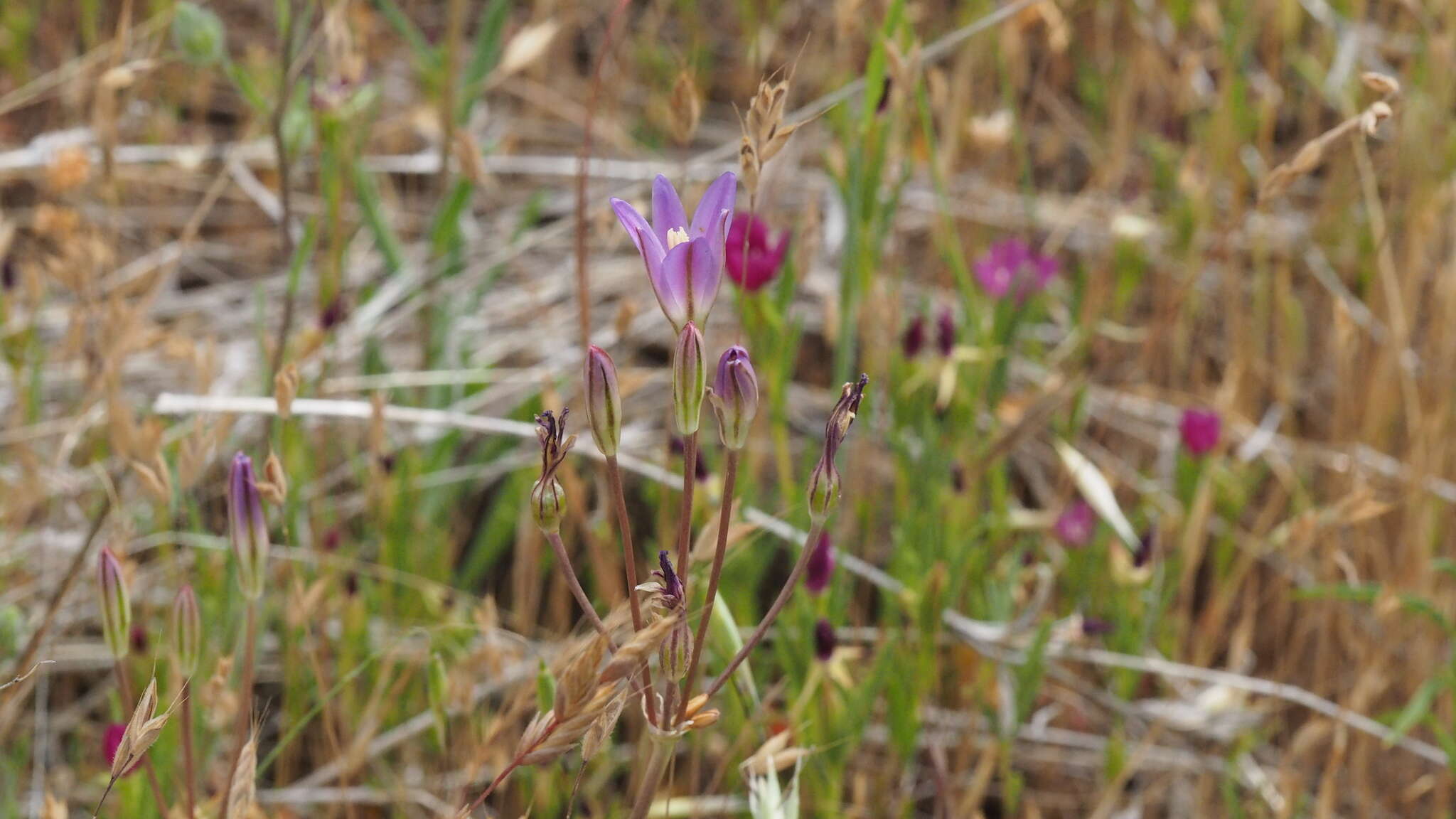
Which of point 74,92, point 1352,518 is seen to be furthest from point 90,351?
point 1352,518

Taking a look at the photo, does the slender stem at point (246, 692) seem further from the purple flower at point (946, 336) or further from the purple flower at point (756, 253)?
the purple flower at point (946, 336)

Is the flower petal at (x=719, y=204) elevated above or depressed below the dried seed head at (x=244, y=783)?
above

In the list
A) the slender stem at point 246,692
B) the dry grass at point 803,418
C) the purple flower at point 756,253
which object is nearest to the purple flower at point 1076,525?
the dry grass at point 803,418

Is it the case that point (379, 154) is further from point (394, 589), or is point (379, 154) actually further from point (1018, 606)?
point (1018, 606)

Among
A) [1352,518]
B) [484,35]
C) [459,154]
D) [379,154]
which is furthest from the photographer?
[379,154]

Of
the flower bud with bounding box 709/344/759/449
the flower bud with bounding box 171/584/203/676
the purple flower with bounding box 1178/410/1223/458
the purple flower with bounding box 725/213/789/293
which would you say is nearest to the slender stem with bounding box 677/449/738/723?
the flower bud with bounding box 709/344/759/449

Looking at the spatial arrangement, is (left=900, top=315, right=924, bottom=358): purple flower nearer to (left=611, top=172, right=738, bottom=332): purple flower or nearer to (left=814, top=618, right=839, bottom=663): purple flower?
(left=814, top=618, right=839, bottom=663): purple flower

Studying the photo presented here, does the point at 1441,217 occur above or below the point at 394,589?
above
